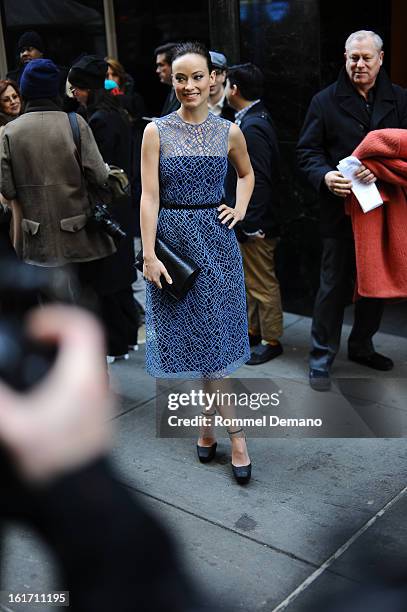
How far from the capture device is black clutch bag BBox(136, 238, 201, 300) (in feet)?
12.5

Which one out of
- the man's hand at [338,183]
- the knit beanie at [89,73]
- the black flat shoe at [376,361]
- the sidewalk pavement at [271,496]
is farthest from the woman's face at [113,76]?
the black flat shoe at [376,361]

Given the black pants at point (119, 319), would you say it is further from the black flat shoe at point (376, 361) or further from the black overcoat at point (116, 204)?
the black flat shoe at point (376, 361)

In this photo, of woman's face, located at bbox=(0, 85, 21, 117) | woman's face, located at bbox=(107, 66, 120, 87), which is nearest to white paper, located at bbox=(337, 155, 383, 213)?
woman's face, located at bbox=(0, 85, 21, 117)

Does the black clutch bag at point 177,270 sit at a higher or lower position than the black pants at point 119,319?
higher

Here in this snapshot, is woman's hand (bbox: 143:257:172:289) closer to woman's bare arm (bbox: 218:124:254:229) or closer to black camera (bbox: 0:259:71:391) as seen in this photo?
woman's bare arm (bbox: 218:124:254:229)

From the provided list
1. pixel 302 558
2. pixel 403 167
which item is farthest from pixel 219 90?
pixel 302 558

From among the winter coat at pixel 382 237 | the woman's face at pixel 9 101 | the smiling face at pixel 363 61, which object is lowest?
the winter coat at pixel 382 237

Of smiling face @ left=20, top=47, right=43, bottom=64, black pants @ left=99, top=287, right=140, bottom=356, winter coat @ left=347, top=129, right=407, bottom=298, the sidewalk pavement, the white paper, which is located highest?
smiling face @ left=20, top=47, right=43, bottom=64

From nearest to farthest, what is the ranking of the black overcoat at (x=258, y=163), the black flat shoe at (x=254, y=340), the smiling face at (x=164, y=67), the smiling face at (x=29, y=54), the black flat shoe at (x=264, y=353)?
1. the black overcoat at (x=258, y=163)
2. the black flat shoe at (x=264, y=353)
3. the black flat shoe at (x=254, y=340)
4. the smiling face at (x=164, y=67)
5. the smiling face at (x=29, y=54)

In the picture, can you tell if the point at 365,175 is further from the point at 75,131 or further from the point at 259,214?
the point at 75,131

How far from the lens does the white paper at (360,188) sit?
455 centimetres

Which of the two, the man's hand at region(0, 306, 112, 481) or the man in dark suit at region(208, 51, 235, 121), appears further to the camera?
the man in dark suit at region(208, 51, 235, 121)

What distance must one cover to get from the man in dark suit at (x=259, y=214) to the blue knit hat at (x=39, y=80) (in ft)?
4.07

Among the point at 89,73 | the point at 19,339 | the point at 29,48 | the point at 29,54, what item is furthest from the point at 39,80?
the point at 19,339
